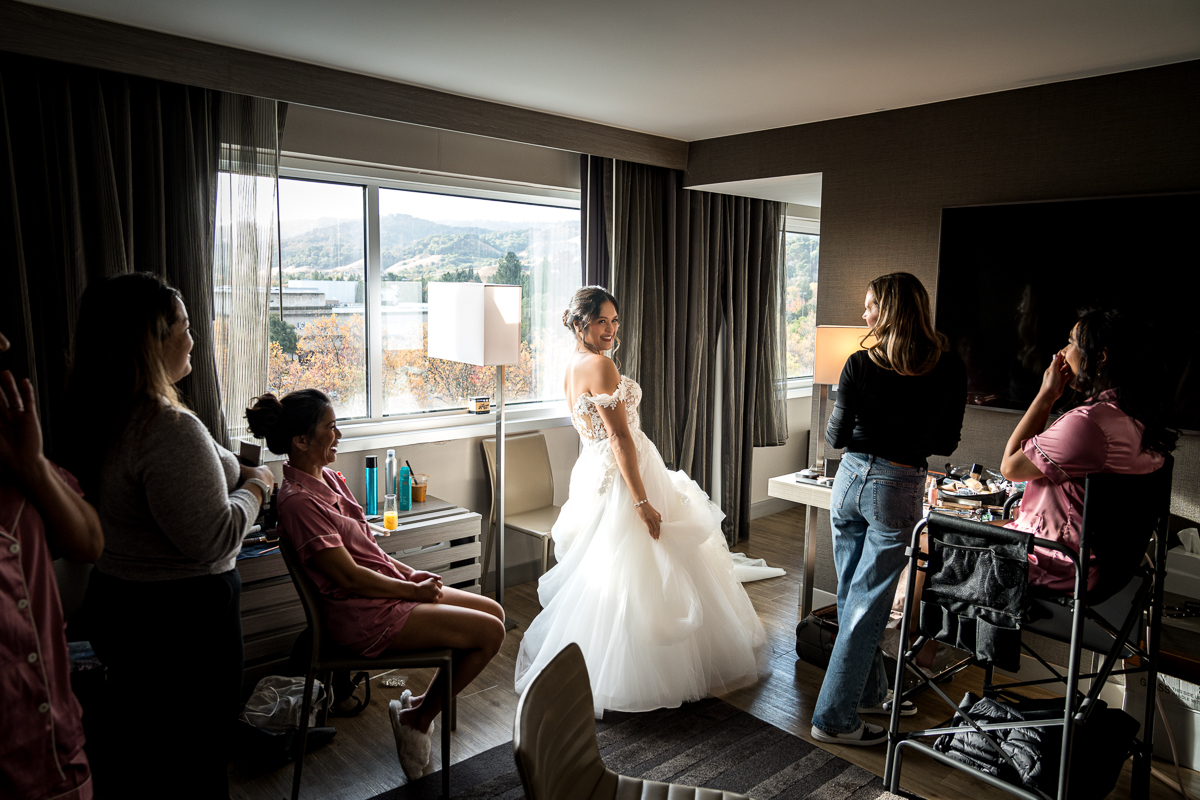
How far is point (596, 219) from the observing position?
4520 millimetres

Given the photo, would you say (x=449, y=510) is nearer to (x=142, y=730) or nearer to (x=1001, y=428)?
(x=142, y=730)

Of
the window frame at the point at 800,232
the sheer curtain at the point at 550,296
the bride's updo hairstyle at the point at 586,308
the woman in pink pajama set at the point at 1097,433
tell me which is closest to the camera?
the woman in pink pajama set at the point at 1097,433

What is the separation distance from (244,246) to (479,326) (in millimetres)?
1001

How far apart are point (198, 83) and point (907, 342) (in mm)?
2690

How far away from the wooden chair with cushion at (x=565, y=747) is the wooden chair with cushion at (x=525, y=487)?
2.29m

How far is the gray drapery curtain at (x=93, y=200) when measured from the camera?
268cm

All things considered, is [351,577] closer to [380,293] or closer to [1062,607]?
[380,293]

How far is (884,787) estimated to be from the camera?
257 centimetres

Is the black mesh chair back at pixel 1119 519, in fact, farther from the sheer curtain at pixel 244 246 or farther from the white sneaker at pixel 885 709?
the sheer curtain at pixel 244 246

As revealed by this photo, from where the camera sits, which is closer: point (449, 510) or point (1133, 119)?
point (1133, 119)

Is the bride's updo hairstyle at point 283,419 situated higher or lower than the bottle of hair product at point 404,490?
higher

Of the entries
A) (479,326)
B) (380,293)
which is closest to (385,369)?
(380,293)

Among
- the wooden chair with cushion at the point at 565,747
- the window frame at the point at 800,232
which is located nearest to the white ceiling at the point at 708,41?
the wooden chair with cushion at the point at 565,747

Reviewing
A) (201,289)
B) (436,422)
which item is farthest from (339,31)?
(436,422)
